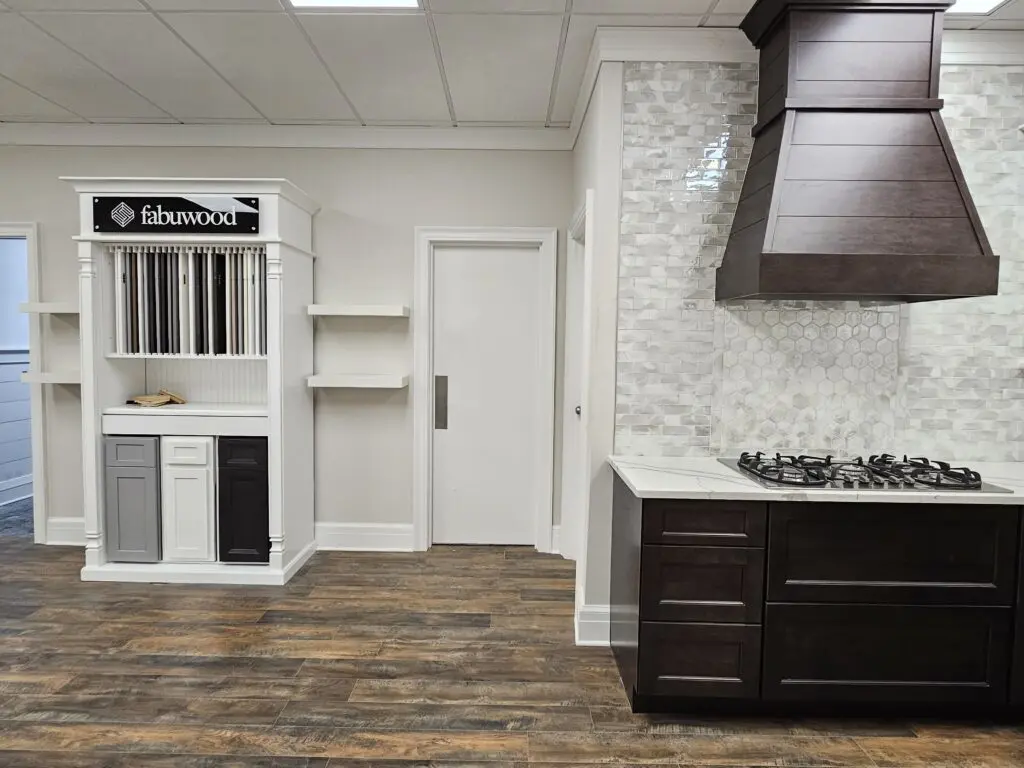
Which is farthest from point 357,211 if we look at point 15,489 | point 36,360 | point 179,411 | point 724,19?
point 15,489

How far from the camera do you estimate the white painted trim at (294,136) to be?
4086 mm

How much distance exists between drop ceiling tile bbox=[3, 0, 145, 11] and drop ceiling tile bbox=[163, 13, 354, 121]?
14 centimetres

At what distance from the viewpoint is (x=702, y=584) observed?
2.36 m

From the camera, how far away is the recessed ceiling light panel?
2551 millimetres

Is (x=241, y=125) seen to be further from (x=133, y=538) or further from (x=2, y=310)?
(x=2, y=310)

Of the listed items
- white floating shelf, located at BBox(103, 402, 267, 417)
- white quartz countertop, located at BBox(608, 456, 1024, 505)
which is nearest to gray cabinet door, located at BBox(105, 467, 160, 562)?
white floating shelf, located at BBox(103, 402, 267, 417)

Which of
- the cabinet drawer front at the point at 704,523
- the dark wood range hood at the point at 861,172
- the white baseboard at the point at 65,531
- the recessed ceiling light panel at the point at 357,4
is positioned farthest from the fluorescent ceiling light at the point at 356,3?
the white baseboard at the point at 65,531

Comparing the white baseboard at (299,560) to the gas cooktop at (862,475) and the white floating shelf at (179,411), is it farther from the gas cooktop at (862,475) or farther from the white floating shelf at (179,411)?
the gas cooktop at (862,475)

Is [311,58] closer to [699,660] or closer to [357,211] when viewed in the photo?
[357,211]

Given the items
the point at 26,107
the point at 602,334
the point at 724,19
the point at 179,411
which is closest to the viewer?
the point at 724,19

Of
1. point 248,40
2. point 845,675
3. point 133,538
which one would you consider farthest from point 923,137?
point 133,538

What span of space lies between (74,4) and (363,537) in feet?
10.2

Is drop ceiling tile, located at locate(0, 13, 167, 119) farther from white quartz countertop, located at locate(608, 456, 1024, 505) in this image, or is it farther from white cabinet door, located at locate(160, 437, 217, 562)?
white quartz countertop, located at locate(608, 456, 1024, 505)

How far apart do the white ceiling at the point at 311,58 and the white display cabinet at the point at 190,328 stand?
50 centimetres
